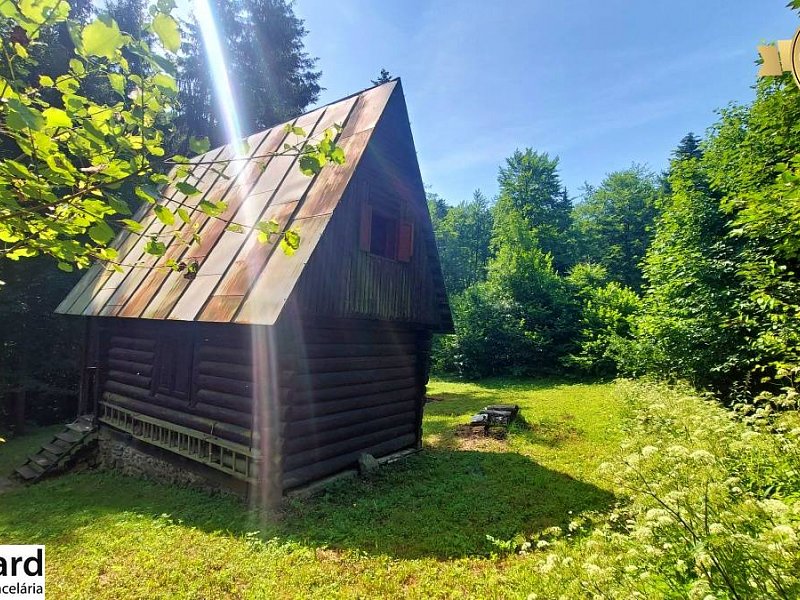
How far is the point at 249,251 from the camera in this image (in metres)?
7.24

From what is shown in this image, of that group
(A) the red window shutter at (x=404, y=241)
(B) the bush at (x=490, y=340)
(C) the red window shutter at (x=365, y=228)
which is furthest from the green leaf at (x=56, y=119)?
(B) the bush at (x=490, y=340)

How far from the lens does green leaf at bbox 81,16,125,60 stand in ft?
6.25

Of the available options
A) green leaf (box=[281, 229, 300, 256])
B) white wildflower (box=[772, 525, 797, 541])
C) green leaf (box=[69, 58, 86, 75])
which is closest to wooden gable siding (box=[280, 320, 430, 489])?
green leaf (box=[281, 229, 300, 256])

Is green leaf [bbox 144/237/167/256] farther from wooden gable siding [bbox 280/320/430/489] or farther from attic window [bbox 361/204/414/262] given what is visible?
attic window [bbox 361/204/414/262]

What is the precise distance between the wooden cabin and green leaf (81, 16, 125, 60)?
3867 millimetres

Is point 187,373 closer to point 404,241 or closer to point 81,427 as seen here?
point 81,427

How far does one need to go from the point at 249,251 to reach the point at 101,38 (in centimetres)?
545

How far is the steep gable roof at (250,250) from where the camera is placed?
20.9ft

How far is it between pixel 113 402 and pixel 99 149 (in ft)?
31.9

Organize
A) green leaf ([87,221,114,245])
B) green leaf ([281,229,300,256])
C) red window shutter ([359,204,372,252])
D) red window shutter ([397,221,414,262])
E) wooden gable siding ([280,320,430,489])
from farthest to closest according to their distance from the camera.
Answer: red window shutter ([397,221,414,262])
red window shutter ([359,204,372,252])
wooden gable siding ([280,320,430,489])
green leaf ([281,229,300,256])
green leaf ([87,221,114,245])

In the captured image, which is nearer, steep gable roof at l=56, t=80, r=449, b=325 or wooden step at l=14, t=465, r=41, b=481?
steep gable roof at l=56, t=80, r=449, b=325

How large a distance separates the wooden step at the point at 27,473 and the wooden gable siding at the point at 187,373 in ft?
7.11

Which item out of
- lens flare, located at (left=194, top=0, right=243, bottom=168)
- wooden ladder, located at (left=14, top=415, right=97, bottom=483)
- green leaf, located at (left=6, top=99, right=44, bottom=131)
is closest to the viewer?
green leaf, located at (left=6, top=99, right=44, bottom=131)

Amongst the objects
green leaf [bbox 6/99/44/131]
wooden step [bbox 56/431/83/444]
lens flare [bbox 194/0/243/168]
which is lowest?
wooden step [bbox 56/431/83/444]
